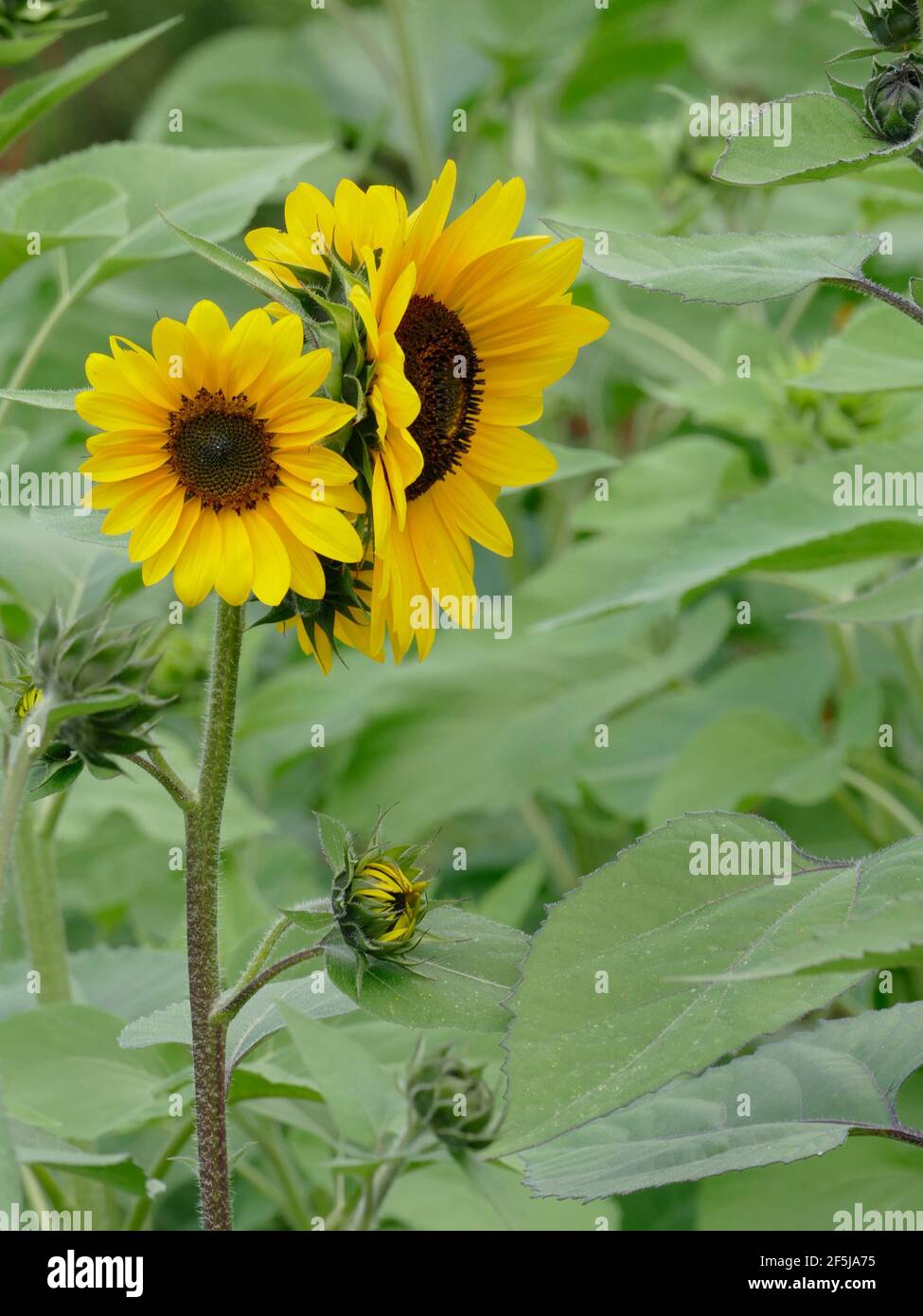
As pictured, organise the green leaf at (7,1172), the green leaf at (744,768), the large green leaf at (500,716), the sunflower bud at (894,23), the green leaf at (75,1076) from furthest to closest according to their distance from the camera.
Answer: the large green leaf at (500,716) < the green leaf at (744,768) < the green leaf at (75,1076) < the sunflower bud at (894,23) < the green leaf at (7,1172)

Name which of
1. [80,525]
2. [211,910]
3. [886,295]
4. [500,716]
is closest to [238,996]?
[211,910]

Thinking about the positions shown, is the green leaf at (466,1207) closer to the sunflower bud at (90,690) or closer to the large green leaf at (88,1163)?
the large green leaf at (88,1163)

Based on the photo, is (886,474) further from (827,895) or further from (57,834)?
(57,834)

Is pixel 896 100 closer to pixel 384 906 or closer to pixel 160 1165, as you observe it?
pixel 384 906

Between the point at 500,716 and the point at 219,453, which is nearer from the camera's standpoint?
the point at 219,453

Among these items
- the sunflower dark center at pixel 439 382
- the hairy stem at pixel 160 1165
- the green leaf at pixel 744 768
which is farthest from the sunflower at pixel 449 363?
the green leaf at pixel 744 768

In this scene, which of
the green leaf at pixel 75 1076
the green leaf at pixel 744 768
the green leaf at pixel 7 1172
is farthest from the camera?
the green leaf at pixel 744 768

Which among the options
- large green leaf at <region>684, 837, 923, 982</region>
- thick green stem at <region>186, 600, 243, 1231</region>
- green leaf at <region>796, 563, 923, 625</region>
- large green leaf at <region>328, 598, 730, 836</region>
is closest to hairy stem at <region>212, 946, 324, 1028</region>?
thick green stem at <region>186, 600, 243, 1231</region>
